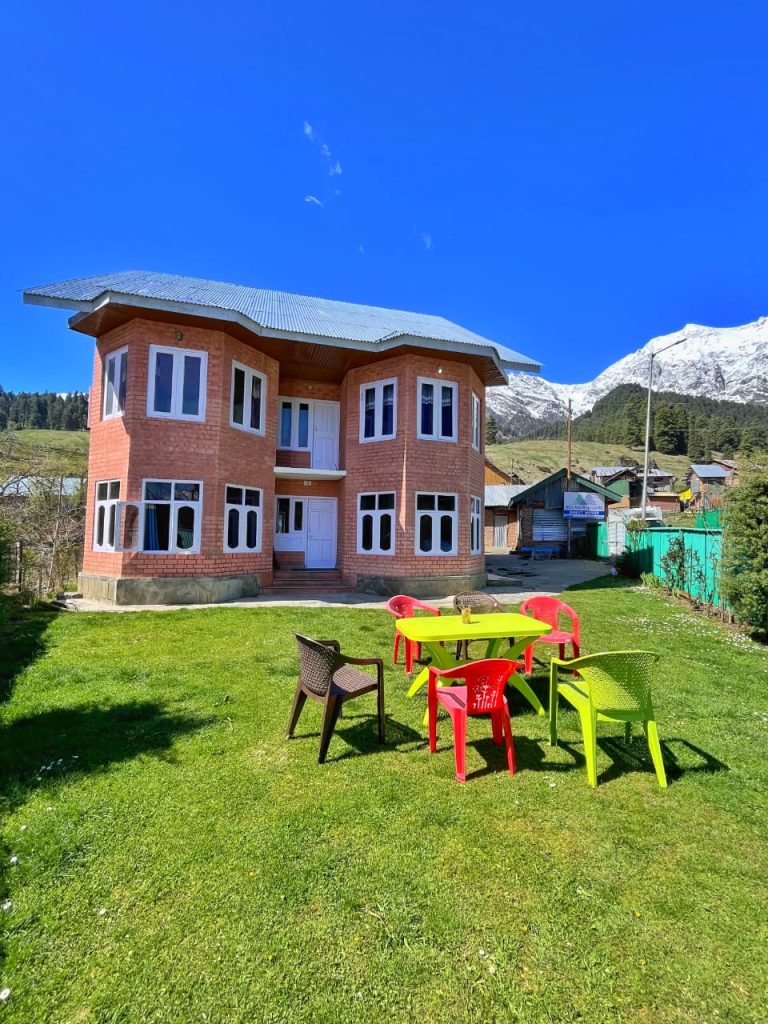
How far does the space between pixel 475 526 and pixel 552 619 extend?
8.95 metres

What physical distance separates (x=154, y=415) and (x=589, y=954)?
1301 cm

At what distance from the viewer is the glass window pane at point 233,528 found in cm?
1305

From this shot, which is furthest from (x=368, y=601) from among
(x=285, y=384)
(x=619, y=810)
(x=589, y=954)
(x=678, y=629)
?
(x=589, y=954)

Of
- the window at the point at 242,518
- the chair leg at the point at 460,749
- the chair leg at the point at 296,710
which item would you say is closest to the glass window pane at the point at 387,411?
the window at the point at 242,518

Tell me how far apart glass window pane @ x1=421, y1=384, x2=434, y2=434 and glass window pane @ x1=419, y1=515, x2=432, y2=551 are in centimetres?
265

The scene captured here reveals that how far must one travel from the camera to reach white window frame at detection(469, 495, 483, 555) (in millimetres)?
15141

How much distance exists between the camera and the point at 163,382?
12391 mm

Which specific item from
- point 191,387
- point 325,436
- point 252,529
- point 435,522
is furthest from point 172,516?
point 435,522

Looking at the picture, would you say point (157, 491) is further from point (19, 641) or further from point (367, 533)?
point (367, 533)

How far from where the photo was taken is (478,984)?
6.91 feet

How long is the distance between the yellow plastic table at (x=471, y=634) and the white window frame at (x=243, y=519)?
8690mm

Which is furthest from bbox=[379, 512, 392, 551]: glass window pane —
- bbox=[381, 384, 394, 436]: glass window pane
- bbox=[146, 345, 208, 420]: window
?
bbox=[146, 345, 208, 420]: window

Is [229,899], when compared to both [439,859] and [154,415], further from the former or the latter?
[154,415]

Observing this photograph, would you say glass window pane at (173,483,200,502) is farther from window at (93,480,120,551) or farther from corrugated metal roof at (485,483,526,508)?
corrugated metal roof at (485,483,526,508)
